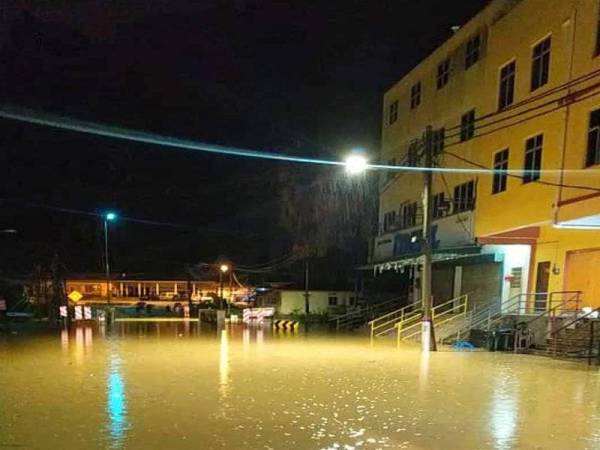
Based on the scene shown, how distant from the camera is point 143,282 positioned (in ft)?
231

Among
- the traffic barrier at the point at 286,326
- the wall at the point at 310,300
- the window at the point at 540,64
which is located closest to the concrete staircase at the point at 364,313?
the traffic barrier at the point at 286,326

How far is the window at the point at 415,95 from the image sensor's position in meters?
32.4

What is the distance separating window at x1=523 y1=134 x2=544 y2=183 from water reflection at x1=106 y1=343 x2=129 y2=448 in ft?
47.1

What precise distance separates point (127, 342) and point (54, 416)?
15.4 meters

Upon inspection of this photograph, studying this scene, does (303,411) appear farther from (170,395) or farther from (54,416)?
(54,416)

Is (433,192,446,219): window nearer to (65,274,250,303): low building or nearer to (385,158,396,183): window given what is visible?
(385,158,396,183): window

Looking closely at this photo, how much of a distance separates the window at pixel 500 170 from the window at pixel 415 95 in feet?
36.2

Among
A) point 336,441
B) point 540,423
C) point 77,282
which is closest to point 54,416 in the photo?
point 336,441

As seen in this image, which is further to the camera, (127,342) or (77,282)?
(77,282)

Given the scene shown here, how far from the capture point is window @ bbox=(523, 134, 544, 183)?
63.0ft

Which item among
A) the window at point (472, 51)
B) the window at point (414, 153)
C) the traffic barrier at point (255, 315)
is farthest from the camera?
the traffic barrier at point (255, 315)

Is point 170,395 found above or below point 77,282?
above

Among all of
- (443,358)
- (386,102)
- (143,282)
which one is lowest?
(143,282)

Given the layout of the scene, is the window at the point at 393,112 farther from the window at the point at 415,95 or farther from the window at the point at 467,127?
the window at the point at 467,127
